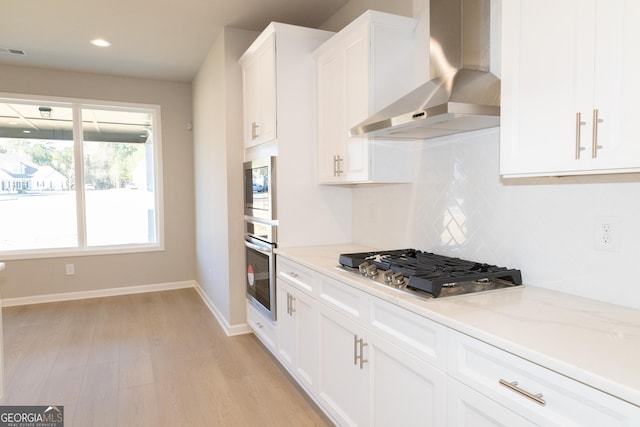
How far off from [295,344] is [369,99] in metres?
1.62

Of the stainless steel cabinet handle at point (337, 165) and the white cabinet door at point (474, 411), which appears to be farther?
the stainless steel cabinet handle at point (337, 165)

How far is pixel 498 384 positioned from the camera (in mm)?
1170

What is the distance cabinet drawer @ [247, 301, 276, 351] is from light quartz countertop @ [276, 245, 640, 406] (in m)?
1.48

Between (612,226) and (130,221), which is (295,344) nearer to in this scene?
(612,226)

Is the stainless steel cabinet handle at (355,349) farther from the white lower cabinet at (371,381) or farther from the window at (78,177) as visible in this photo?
the window at (78,177)

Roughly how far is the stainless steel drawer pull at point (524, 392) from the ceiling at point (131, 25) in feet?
9.76

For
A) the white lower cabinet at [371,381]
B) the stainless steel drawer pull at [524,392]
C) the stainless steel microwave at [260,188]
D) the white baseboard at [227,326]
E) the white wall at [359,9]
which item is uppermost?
the white wall at [359,9]

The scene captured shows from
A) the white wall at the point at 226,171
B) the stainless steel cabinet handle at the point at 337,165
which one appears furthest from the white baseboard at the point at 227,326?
the stainless steel cabinet handle at the point at 337,165

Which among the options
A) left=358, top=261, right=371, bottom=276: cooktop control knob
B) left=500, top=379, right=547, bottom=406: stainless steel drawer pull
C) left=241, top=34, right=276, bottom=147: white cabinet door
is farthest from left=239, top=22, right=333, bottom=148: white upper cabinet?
left=500, top=379, right=547, bottom=406: stainless steel drawer pull

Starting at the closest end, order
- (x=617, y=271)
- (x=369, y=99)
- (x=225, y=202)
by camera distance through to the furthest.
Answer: (x=617, y=271), (x=369, y=99), (x=225, y=202)

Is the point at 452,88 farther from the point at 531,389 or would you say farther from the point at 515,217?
the point at 531,389

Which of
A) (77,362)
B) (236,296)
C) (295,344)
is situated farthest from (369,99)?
(77,362)

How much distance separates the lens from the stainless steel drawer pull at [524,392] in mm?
1041

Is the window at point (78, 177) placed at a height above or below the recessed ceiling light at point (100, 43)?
below
